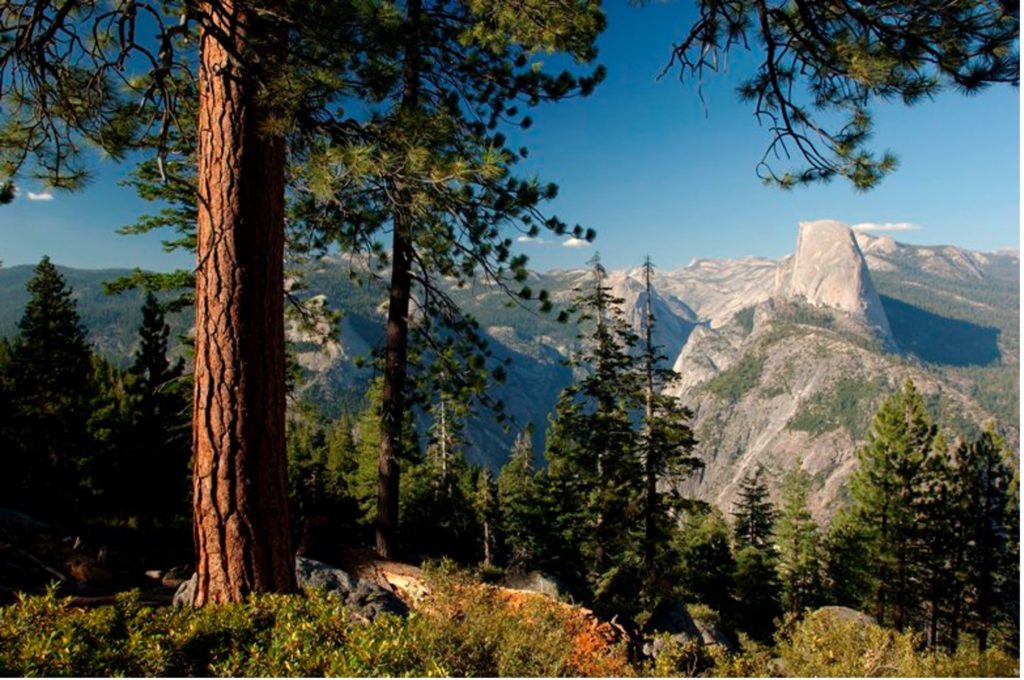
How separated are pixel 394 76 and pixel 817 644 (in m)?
6.33

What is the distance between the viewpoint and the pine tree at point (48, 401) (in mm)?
22594

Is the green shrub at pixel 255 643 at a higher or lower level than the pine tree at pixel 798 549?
higher

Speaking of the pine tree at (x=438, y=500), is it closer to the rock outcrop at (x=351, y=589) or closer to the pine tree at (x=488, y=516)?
the pine tree at (x=488, y=516)

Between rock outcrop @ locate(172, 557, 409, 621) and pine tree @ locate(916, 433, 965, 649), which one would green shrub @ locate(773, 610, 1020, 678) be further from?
pine tree @ locate(916, 433, 965, 649)

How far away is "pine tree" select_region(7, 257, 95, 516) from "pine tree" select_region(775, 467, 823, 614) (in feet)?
132

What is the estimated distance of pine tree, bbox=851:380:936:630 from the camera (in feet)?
81.3

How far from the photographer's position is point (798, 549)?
36312 millimetres

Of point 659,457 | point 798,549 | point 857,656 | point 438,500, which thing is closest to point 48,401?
point 438,500

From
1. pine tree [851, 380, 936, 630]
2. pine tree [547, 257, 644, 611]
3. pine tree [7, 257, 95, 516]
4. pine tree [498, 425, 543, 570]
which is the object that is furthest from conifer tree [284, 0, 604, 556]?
pine tree [851, 380, 936, 630]

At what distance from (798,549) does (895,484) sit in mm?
13239

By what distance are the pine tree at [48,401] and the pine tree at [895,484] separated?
35.3 meters

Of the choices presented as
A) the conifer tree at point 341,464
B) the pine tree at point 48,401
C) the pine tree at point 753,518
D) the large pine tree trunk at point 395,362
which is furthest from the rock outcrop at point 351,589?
the pine tree at point 753,518

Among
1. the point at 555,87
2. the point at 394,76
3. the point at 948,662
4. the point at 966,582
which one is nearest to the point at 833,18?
the point at 555,87

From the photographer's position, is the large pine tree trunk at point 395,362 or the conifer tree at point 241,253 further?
the large pine tree trunk at point 395,362
